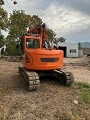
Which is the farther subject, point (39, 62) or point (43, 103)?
point (39, 62)

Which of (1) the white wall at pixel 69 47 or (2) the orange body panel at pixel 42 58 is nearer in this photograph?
(2) the orange body panel at pixel 42 58

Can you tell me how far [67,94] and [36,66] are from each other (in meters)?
1.89

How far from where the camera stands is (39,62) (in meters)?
11.2

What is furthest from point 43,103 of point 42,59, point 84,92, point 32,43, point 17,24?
point 17,24

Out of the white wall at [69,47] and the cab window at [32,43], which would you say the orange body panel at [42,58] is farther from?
the white wall at [69,47]

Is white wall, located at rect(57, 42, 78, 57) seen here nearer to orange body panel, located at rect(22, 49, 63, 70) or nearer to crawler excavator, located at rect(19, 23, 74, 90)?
crawler excavator, located at rect(19, 23, 74, 90)

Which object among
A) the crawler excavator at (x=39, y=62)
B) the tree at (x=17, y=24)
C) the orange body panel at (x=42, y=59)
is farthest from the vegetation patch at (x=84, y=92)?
the tree at (x=17, y=24)

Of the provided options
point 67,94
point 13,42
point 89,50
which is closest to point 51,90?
point 67,94

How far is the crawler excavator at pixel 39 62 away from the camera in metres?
10.6

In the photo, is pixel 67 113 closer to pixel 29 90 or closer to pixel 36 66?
pixel 29 90

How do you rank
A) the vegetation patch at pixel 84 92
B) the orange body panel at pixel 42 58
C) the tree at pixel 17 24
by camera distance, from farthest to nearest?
the tree at pixel 17 24, the orange body panel at pixel 42 58, the vegetation patch at pixel 84 92

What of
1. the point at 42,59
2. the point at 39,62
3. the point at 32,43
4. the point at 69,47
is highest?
the point at 32,43

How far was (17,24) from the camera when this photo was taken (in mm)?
44094

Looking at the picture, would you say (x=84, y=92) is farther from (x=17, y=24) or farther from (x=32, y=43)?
Answer: (x=17, y=24)
